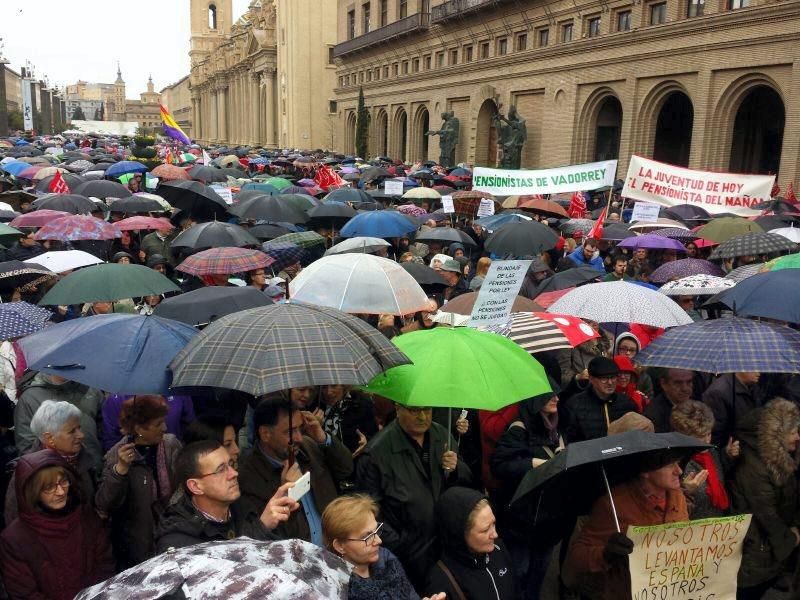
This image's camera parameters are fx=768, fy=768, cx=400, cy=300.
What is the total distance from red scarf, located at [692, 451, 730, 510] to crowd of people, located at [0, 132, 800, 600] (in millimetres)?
15

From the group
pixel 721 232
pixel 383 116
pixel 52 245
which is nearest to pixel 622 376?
pixel 721 232

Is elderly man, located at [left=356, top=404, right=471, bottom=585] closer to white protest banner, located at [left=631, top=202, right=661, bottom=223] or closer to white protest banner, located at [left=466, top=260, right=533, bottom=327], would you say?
white protest banner, located at [left=466, top=260, right=533, bottom=327]

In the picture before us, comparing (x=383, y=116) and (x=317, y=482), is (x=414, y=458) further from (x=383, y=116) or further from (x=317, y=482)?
(x=383, y=116)

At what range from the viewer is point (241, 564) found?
6.86ft

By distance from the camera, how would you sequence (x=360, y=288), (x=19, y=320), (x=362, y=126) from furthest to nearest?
(x=362, y=126)
(x=360, y=288)
(x=19, y=320)

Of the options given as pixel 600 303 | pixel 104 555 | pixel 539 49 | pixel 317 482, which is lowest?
pixel 104 555

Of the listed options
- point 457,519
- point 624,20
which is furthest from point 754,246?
point 624,20

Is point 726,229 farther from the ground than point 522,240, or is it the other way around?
point 726,229

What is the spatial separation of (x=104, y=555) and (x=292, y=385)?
4.41 ft

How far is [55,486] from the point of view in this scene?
3387 mm

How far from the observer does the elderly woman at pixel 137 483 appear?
359 cm

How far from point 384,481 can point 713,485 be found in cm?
176

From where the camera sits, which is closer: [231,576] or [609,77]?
[231,576]

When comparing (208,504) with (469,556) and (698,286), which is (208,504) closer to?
(469,556)
